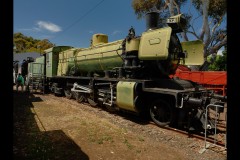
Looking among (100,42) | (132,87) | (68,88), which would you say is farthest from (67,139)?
(68,88)

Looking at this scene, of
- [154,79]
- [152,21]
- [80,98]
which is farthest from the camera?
[80,98]

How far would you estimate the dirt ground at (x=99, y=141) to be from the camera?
5.09 metres

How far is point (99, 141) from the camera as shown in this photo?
19.8 feet

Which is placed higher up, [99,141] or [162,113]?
[162,113]

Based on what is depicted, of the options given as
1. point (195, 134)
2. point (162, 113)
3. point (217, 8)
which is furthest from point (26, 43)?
point (195, 134)

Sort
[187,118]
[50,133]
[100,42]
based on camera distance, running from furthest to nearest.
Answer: [100,42], [187,118], [50,133]

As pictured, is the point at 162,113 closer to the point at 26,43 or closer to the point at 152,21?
the point at 152,21

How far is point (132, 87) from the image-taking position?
7.76 meters

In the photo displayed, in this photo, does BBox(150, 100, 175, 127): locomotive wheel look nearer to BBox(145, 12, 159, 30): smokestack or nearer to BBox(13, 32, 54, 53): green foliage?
BBox(145, 12, 159, 30): smokestack

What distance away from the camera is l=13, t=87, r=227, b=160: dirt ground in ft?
16.7

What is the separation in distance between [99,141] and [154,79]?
331 cm

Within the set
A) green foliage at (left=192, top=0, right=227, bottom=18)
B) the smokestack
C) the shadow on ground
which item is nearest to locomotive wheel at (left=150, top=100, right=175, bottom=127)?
the smokestack
